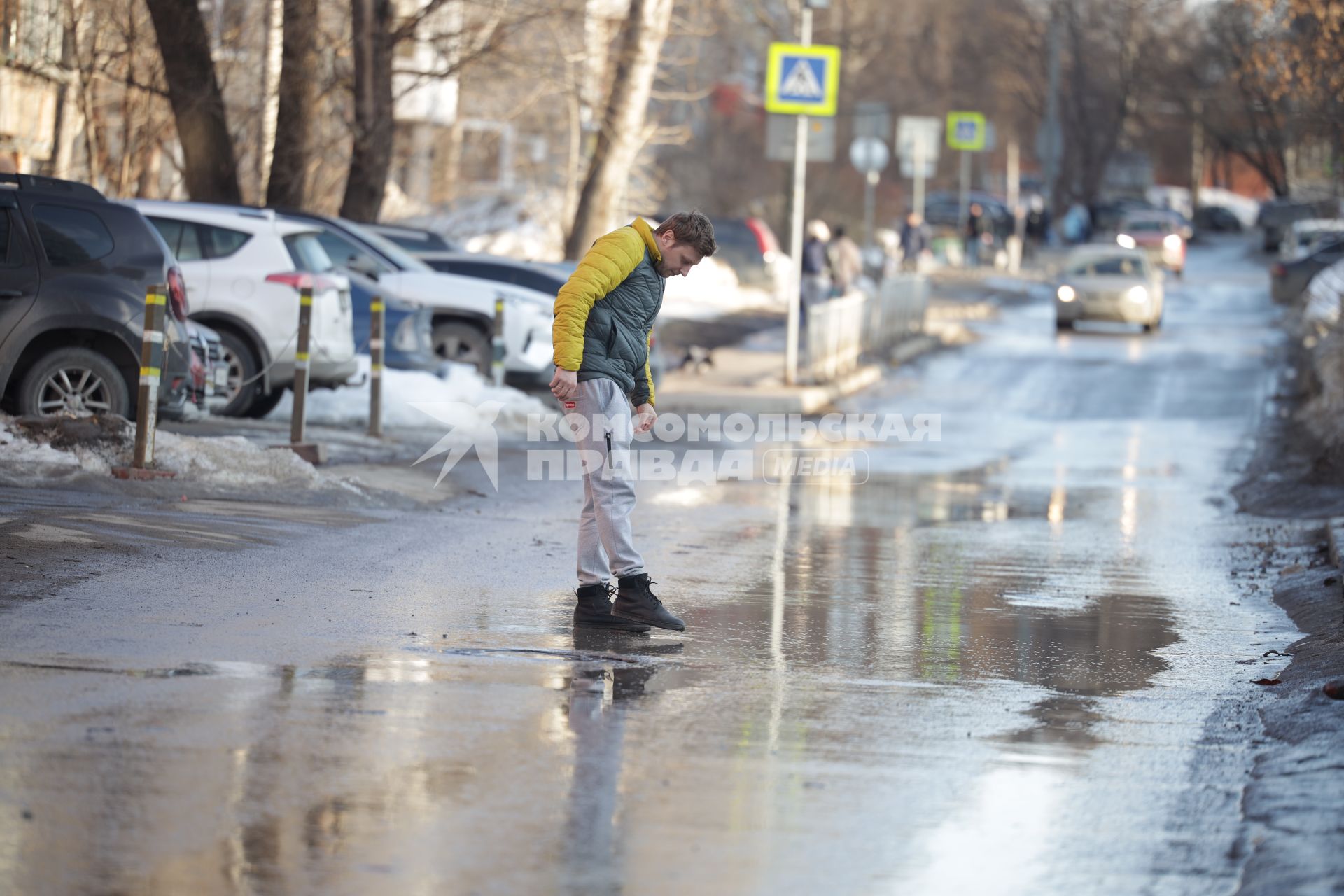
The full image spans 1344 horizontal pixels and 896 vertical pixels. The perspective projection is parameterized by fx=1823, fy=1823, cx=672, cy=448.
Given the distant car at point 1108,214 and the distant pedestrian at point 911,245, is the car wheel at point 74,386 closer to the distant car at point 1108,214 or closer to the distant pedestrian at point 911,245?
the distant pedestrian at point 911,245

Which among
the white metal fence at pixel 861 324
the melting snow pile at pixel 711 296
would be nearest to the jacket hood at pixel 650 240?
the white metal fence at pixel 861 324

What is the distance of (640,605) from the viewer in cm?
796

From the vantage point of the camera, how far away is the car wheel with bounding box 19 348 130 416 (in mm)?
12180

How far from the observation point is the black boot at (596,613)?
8016mm

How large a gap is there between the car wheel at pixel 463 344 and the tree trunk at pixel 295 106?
415 centimetres

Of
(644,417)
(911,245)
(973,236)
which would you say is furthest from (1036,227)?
(644,417)

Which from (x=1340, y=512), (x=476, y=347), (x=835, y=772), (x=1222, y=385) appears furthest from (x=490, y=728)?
(x=1222, y=385)

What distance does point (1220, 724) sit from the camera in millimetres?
6719

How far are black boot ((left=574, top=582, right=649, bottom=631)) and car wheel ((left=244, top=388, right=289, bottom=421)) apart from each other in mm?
8381

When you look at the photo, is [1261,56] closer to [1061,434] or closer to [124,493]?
[1061,434]

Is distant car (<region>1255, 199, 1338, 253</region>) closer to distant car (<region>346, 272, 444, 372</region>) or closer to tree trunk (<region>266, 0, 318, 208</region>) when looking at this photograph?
tree trunk (<region>266, 0, 318, 208</region>)

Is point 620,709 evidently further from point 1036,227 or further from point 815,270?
point 1036,227

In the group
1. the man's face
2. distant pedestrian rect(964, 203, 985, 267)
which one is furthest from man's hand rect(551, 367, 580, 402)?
distant pedestrian rect(964, 203, 985, 267)

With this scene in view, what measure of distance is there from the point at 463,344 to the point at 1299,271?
25257 millimetres
